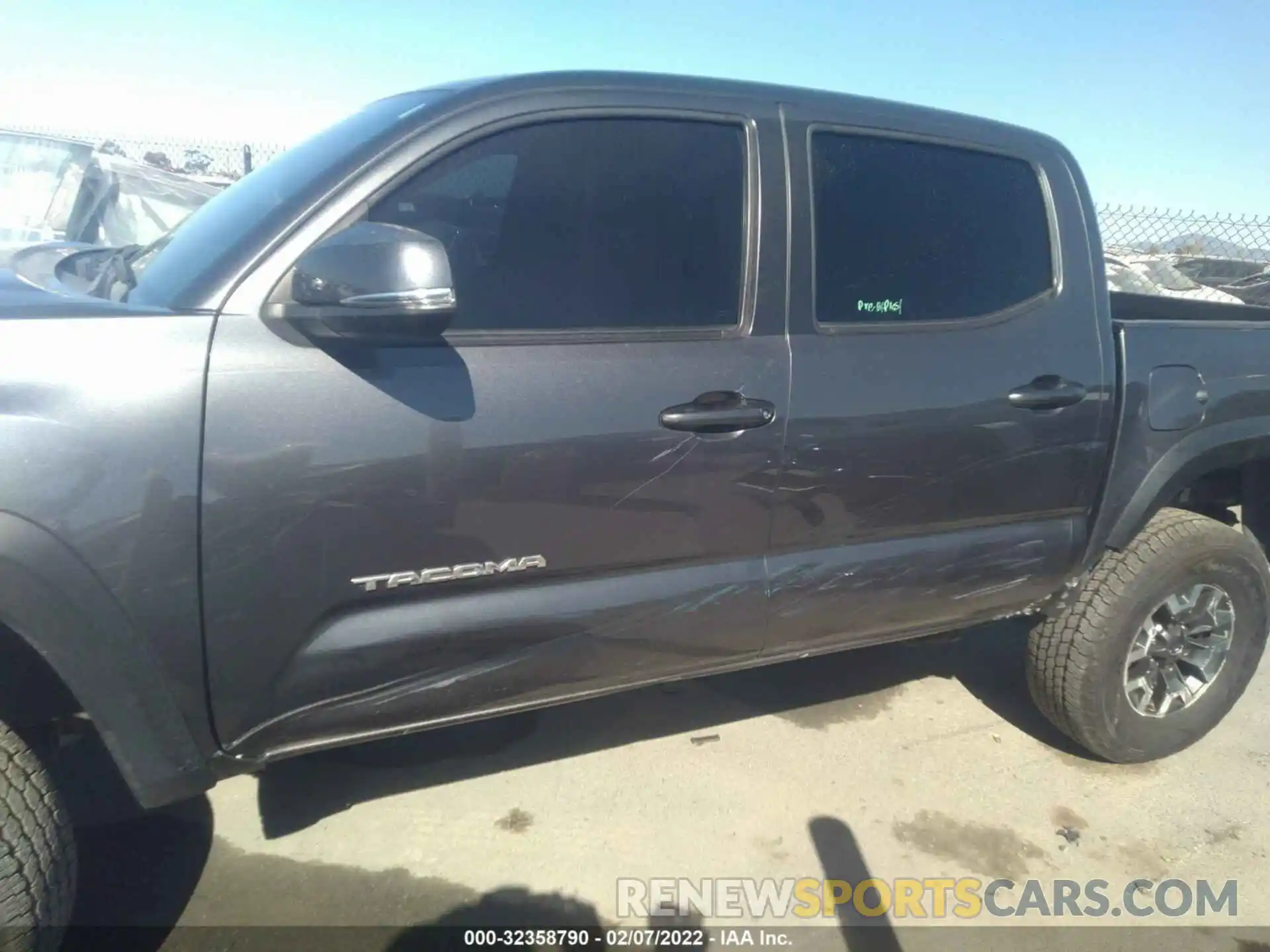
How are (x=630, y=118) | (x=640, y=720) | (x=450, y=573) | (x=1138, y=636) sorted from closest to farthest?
(x=450, y=573)
(x=630, y=118)
(x=1138, y=636)
(x=640, y=720)

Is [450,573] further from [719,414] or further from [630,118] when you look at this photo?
[630,118]

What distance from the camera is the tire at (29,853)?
174 centimetres

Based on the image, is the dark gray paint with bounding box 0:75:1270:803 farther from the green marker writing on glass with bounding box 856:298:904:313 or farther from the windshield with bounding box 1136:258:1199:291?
the windshield with bounding box 1136:258:1199:291

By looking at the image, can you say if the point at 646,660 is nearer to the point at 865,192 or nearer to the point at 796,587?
the point at 796,587

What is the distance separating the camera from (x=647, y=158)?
7.27ft

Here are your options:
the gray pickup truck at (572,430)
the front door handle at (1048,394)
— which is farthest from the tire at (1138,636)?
the front door handle at (1048,394)

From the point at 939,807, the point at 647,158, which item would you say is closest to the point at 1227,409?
the point at 939,807

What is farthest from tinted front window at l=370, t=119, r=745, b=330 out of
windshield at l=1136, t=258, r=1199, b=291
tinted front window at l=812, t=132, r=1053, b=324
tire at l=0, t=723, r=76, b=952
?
windshield at l=1136, t=258, r=1199, b=291

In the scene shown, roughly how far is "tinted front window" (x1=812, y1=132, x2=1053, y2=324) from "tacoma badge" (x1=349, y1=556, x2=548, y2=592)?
3.28ft

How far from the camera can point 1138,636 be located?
298 cm

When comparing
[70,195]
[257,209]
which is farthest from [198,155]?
[257,209]

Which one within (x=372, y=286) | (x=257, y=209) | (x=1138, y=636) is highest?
(x=257, y=209)

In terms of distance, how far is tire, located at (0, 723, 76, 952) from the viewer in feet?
5.71

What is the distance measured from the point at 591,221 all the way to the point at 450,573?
882mm
